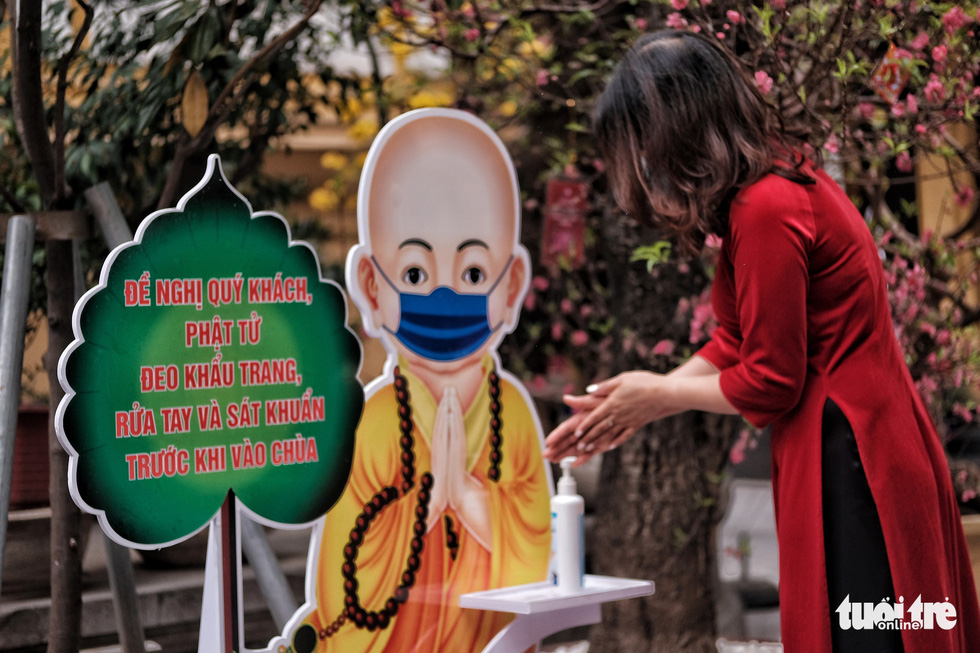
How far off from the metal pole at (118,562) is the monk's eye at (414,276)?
69 cm

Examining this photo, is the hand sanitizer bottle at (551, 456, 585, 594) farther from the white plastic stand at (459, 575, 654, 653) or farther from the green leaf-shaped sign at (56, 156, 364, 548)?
the green leaf-shaped sign at (56, 156, 364, 548)

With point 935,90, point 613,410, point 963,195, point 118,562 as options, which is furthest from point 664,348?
point 118,562

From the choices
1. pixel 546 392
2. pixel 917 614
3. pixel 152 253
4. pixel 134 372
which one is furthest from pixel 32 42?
pixel 546 392

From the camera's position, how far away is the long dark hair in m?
1.92

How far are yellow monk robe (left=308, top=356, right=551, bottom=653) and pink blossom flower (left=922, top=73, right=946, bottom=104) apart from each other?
53.2 inches

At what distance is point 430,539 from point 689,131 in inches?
41.7

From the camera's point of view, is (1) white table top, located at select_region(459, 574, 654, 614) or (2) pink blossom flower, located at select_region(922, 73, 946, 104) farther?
(2) pink blossom flower, located at select_region(922, 73, 946, 104)

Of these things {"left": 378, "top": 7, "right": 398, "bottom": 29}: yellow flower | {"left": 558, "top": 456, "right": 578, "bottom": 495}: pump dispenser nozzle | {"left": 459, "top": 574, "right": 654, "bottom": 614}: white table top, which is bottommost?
{"left": 459, "top": 574, "right": 654, "bottom": 614}: white table top

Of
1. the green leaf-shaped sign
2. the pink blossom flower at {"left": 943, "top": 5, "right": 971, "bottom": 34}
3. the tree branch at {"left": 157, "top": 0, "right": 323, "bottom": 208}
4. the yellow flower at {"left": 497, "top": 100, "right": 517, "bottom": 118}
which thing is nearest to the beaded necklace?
the green leaf-shaped sign

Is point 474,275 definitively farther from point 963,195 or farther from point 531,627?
point 963,195

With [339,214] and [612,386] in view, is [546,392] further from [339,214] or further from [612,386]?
[612,386]

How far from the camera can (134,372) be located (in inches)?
75.3

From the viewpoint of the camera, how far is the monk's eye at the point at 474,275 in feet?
7.98

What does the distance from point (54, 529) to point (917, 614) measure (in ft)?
6.08
